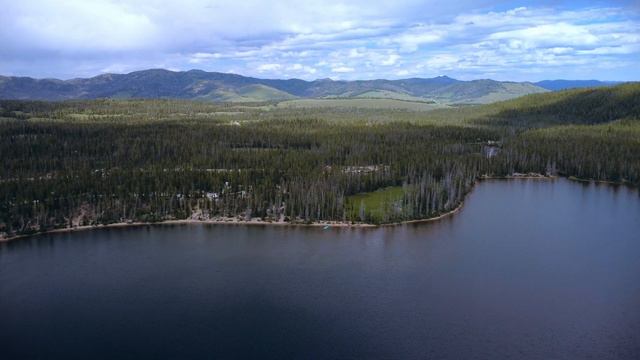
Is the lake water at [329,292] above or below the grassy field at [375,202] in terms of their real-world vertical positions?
below

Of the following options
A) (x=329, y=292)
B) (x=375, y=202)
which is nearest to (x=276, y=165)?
(x=375, y=202)

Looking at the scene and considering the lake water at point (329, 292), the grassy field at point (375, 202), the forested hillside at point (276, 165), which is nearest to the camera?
the lake water at point (329, 292)

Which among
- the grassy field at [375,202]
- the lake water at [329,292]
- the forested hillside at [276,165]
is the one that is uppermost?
the forested hillside at [276,165]

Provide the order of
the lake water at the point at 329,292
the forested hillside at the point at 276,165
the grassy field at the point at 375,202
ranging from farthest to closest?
the forested hillside at the point at 276,165 → the grassy field at the point at 375,202 → the lake water at the point at 329,292

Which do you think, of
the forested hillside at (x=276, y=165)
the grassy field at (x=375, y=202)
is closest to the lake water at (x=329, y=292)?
the grassy field at (x=375, y=202)

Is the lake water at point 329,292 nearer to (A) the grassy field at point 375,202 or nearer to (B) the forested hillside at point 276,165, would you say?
(A) the grassy field at point 375,202

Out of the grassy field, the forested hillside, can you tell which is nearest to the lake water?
the grassy field

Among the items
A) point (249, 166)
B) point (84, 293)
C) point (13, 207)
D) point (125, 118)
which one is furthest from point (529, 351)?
point (125, 118)
